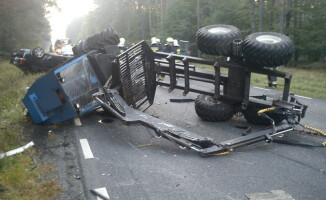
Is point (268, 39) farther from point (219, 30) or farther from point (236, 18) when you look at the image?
point (236, 18)

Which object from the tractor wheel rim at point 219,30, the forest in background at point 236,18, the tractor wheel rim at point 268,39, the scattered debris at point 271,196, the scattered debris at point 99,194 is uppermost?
the tractor wheel rim at point 219,30

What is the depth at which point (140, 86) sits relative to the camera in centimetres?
738

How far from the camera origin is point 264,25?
2834 cm

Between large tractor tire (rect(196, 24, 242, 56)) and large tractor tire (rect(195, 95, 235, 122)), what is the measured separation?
1.07 meters

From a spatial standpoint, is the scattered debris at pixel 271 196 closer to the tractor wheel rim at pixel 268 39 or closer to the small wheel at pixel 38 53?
the tractor wheel rim at pixel 268 39

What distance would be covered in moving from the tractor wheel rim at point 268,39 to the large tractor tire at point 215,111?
1515 mm

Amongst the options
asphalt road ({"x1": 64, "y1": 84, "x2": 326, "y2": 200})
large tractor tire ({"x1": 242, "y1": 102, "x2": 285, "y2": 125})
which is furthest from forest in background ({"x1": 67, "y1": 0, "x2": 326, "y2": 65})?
asphalt road ({"x1": 64, "y1": 84, "x2": 326, "y2": 200})

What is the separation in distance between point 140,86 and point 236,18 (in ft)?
80.7

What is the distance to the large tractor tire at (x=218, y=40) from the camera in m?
6.61

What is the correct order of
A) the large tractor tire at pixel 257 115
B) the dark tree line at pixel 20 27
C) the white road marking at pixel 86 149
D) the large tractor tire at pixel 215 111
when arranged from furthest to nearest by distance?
the dark tree line at pixel 20 27
the large tractor tire at pixel 215 111
the large tractor tire at pixel 257 115
the white road marking at pixel 86 149

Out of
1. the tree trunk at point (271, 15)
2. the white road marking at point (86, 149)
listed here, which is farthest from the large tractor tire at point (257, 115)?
the tree trunk at point (271, 15)

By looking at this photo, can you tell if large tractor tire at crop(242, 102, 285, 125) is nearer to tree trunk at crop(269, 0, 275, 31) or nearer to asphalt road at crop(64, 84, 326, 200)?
asphalt road at crop(64, 84, 326, 200)

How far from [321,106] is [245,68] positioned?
3841 mm

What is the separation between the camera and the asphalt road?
3.99 metres
